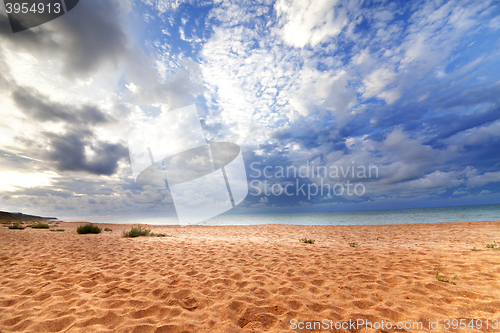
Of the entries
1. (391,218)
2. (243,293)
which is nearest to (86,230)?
(243,293)

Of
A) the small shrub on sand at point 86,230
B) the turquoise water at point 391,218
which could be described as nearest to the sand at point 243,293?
the small shrub on sand at point 86,230

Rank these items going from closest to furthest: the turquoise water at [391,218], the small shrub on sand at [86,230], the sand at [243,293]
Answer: the sand at [243,293] → the small shrub on sand at [86,230] → the turquoise water at [391,218]

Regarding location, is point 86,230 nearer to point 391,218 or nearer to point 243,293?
point 243,293

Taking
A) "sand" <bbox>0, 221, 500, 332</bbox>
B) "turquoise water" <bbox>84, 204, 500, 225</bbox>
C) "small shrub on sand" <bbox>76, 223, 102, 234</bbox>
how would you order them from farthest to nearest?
"turquoise water" <bbox>84, 204, 500, 225</bbox>
"small shrub on sand" <bbox>76, 223, 102, 234</bbox>
"sand" <bbox>0, 221, 500, 332</bbox>

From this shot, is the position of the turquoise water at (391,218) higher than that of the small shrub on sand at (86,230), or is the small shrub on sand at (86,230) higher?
the small shrub on sand at (86,230)

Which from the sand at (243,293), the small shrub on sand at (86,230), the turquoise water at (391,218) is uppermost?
the small shrub on sand at (86,230)

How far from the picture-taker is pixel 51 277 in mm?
4648

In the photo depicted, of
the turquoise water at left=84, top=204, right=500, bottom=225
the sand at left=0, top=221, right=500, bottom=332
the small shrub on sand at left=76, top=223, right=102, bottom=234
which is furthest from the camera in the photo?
the turquoise water at left=84, top=204, right=500, bottom=225

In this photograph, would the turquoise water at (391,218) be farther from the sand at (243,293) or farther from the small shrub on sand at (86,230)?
the sand at (243,293)

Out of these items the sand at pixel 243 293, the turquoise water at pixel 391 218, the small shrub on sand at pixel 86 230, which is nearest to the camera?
the sand at pixel 243 293

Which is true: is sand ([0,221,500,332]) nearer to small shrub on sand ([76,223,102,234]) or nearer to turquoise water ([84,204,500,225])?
small shrub on sand ([76,223,102,234])

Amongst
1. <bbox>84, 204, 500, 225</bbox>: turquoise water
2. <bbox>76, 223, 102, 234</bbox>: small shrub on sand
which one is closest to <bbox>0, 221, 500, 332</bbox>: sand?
<bbox>76, 223, 102, 234</bbox>: small shrub on sand

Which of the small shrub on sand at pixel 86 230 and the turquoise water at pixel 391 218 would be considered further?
the turquoise water at pixel 391 218

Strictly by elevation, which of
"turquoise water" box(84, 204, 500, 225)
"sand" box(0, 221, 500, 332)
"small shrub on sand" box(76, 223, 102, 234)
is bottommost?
"turquoise water" box(84, 204, 500, 225)
